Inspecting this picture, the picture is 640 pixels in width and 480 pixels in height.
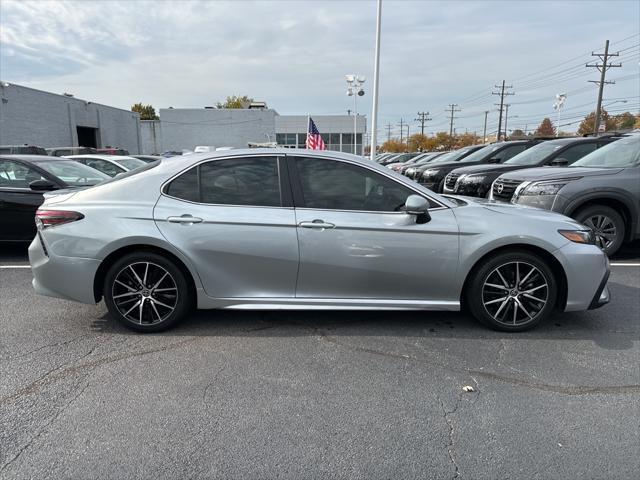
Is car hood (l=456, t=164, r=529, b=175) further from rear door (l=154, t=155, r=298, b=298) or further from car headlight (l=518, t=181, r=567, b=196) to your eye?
rear door (l=154, t=155, r=298, b=298)

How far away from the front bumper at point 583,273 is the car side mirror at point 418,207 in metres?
1.22

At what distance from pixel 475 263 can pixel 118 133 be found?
4141 centimetres

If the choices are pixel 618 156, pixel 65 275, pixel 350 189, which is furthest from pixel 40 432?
pixel 618 156

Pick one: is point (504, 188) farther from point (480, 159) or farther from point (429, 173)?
point (429, 173)

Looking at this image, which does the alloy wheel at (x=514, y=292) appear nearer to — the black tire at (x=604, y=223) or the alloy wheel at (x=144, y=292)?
the alloy wheel at (x=144, y=292)

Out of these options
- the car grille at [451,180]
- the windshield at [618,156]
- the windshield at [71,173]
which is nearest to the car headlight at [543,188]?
the windshield at [618,156]

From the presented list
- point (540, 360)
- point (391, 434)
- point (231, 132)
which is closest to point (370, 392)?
point (391, 434)

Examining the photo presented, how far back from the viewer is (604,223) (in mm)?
6270

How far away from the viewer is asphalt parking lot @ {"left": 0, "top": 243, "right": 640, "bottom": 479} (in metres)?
2.26

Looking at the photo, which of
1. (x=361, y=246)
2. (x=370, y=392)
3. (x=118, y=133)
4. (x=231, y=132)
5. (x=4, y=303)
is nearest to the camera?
(x=370, y=392)

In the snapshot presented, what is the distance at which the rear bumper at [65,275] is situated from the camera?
366 centimetres

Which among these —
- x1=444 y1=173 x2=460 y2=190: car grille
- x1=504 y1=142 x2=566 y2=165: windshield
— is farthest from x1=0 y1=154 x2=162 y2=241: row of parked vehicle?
x1=504 y1=142 x2=566 y2=165: windshield

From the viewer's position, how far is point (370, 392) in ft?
9.46

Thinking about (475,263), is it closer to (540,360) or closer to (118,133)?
(540,360)
